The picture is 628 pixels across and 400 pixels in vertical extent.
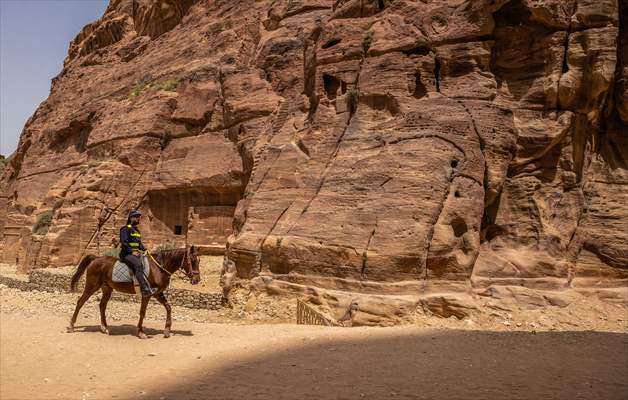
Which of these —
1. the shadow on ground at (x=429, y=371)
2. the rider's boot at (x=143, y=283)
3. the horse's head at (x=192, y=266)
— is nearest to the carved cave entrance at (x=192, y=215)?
the horse's head at (x=192, y=266)

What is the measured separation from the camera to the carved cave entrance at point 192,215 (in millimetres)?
21172

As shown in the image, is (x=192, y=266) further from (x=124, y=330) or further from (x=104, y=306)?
(x=124, y=330)

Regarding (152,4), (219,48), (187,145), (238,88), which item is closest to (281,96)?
(238,88)

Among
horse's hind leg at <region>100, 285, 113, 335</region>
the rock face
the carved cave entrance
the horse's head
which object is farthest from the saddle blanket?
the carved cave entrance

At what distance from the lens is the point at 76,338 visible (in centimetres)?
874

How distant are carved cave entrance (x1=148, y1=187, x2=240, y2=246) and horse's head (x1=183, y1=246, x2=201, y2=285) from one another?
11285 millimetres

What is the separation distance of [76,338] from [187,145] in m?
15.7

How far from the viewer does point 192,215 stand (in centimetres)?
2177

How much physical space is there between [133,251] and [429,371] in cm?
637

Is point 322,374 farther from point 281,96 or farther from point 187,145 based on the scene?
point 187,145

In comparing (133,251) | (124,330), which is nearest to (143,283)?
(133,251)

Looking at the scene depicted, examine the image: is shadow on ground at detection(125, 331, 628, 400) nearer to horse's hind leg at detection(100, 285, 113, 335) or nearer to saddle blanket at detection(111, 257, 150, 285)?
saddle blanket at detection(111, 257, 150, 285)

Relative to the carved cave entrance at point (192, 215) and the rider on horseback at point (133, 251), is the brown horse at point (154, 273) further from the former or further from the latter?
the carved cave entrance at point (192, 215)

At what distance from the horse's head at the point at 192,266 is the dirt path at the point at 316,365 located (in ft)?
3.74
